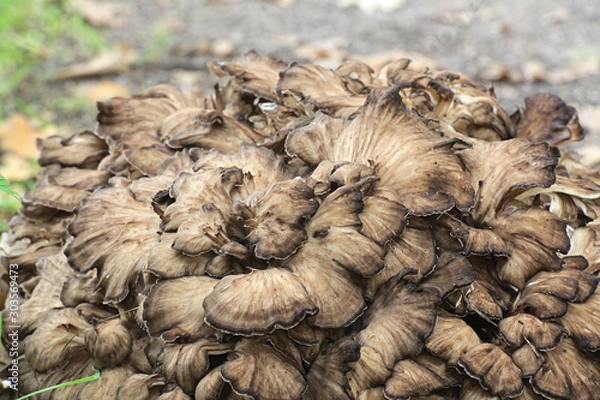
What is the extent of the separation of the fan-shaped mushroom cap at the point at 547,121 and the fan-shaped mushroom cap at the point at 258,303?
166 centimetres

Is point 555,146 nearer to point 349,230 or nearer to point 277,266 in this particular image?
point 349,230

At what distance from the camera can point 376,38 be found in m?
9.28

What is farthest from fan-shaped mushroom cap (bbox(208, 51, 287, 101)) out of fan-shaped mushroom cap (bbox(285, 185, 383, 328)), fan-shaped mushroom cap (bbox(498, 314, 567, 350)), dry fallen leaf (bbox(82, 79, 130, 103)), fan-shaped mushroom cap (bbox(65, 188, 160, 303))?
dry fallen leaf (bbox(82, 79, 130, 103))

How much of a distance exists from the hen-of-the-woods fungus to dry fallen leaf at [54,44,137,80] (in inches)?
208

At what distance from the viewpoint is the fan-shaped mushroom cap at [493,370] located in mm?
2205

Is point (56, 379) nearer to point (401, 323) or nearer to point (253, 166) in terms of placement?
point (253, 166)

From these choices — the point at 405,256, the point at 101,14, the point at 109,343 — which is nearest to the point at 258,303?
the point at 405,256

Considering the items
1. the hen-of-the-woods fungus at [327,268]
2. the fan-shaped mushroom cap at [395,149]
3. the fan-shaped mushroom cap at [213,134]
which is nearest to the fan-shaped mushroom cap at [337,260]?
the hen-of-the-woods fungus at [327,268]

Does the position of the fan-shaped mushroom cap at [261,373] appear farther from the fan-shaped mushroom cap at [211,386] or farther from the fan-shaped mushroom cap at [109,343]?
the fan-shaped mushroom cap at [109,343]

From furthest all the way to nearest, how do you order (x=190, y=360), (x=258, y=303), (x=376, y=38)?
(x=376, y=38) → (x=190, y=360) → (x=258, y=303)

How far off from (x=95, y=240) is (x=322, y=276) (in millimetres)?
937

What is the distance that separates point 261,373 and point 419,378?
55 cm

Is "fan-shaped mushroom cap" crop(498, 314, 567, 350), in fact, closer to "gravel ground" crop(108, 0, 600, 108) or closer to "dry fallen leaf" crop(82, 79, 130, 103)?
"gravel ground" crop(108, 0, 600, 108)

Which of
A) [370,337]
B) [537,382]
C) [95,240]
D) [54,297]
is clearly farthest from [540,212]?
[54,297]
